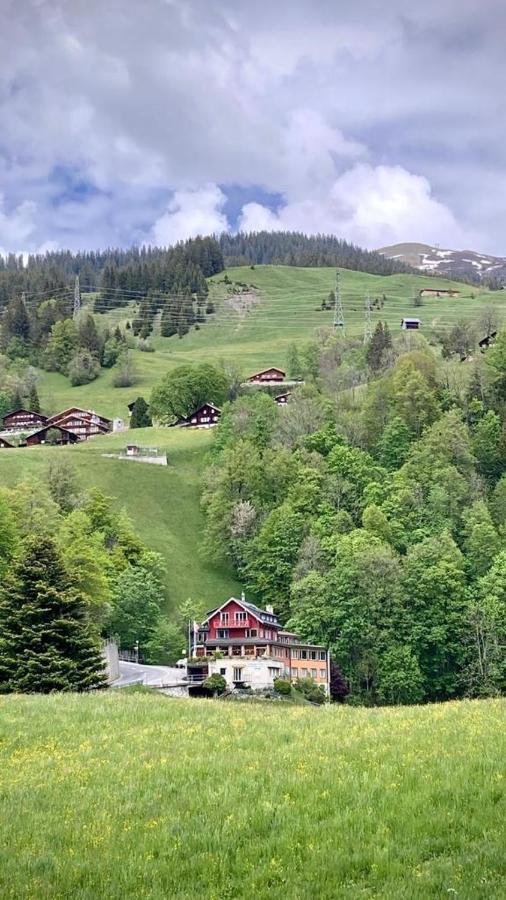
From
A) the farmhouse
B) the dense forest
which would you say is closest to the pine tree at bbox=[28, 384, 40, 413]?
the dense forest

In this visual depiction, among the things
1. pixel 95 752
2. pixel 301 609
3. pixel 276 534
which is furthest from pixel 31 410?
pixel 95 752

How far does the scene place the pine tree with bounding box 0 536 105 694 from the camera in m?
50.6

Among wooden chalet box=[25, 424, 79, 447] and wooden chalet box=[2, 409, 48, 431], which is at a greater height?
wooden chalet box=[2, 409, 48, 431]

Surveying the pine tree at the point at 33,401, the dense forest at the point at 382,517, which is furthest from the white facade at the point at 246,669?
the pine tree at the point at 33,401

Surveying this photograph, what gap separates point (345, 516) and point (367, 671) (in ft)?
83.2

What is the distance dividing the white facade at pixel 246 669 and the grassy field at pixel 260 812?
184 feet

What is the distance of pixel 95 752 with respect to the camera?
2203 cm

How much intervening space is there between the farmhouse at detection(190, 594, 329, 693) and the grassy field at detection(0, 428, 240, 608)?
38.1 feet

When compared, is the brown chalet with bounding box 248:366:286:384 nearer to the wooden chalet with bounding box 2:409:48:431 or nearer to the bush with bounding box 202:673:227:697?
the wooden chalet with bounding box 2:409:48:431

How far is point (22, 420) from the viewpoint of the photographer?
6486 inches

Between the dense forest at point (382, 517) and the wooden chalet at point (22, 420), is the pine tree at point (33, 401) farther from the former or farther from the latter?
the dense forest at point (382, 517)

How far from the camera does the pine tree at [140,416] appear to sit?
6329 inches

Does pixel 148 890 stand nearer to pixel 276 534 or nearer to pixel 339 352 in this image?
pixel 276 534

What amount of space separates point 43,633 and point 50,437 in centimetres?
10317
